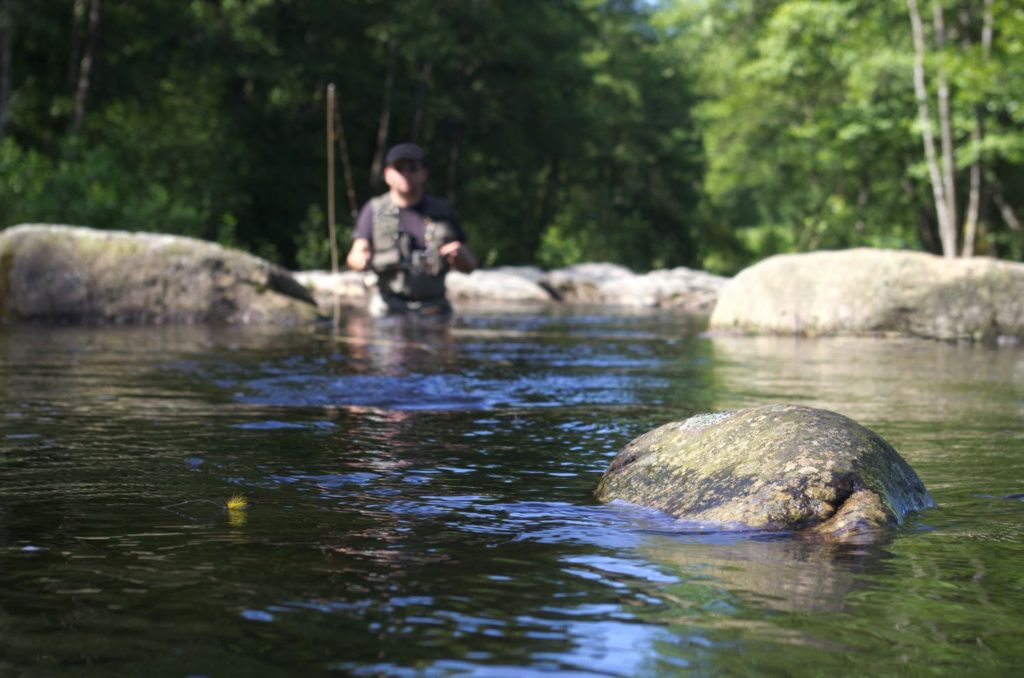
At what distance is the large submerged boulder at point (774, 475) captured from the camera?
4523 mm

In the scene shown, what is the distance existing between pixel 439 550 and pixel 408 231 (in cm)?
958

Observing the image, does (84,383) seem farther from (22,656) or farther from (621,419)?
(22,656)

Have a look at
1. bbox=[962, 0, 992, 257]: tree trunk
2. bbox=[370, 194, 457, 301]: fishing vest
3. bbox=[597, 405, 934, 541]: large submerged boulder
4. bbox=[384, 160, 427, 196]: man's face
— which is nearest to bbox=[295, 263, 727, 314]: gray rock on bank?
bbox=[962, 0, 992, 257]: tree trunk

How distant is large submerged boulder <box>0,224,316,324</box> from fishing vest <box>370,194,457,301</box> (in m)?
3.19

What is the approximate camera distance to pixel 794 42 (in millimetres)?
33438

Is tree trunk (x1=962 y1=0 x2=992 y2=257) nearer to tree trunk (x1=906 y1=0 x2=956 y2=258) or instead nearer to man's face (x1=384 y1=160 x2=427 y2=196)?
tree trunk (x1=906 y1=0 x2=956 y2=258)

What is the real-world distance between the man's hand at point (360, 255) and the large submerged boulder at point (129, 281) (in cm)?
387

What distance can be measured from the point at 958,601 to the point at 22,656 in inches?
88.0

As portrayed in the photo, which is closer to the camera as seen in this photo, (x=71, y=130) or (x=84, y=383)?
(x=84, y=383)

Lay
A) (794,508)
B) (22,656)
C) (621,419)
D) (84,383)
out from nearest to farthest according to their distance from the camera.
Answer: (22,656), (794,508), (621,419), (84,383)

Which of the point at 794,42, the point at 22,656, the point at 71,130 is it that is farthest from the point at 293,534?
the point at 794,42

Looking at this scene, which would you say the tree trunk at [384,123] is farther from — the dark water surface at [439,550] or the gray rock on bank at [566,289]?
the dark water surface at [439,550]

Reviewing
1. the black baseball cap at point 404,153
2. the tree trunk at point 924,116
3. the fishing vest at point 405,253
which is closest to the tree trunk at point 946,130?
the tree trunk at point 924,116

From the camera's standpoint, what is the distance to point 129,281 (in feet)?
54.0
